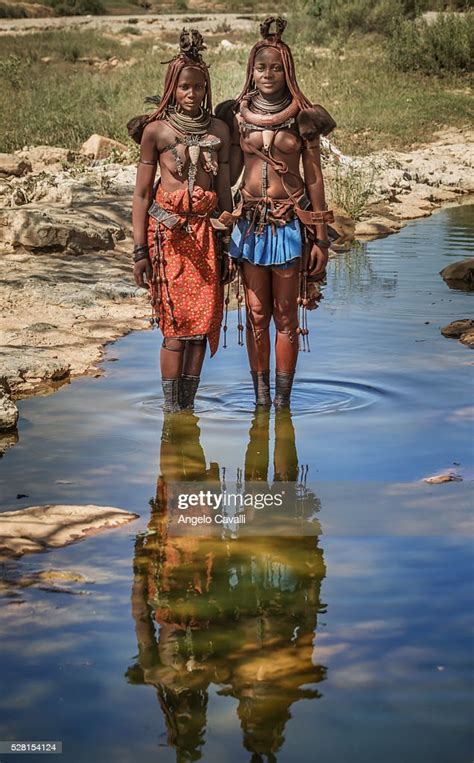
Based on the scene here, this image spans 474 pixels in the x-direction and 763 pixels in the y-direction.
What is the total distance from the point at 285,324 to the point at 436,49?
1978 centimetres

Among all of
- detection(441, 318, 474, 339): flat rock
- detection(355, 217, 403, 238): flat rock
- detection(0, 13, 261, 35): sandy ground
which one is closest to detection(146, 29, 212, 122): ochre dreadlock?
detection(441, 318, 474, 339): flat rock

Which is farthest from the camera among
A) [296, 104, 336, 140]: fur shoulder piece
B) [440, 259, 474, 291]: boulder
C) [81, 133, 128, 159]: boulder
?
[81, 133, 128, 159]: boulder

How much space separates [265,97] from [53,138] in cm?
1250

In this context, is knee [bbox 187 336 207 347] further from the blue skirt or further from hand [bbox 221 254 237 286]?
the blue skirt

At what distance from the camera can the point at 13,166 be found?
49.2ft

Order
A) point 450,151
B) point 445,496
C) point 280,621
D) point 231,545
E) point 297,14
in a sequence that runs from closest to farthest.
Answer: point 280,621
point 231,545
point 445,496
point 450,151
point 297,14

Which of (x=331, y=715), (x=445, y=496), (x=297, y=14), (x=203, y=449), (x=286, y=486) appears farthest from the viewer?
(x=297, y=14)

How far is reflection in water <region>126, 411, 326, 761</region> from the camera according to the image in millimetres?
3168

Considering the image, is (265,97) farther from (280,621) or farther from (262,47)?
(280,621)

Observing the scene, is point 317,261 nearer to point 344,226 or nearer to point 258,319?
point 258,319

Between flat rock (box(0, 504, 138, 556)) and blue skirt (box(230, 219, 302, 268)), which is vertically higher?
blue skirt (box(230, 219, 302, 268))

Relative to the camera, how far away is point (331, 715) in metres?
3.13

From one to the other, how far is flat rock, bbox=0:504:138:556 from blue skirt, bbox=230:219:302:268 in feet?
5.84

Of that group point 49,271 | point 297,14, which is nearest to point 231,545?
point 49,271
